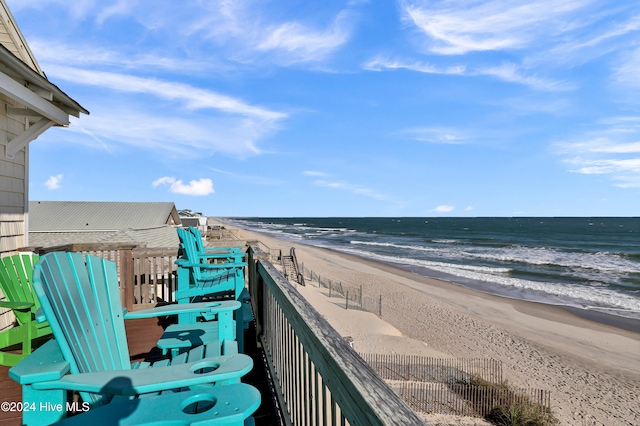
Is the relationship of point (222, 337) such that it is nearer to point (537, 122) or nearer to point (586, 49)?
point (586, 49)

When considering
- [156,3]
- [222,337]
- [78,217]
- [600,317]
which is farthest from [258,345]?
[78,217]

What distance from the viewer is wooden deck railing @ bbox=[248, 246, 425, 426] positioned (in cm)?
90

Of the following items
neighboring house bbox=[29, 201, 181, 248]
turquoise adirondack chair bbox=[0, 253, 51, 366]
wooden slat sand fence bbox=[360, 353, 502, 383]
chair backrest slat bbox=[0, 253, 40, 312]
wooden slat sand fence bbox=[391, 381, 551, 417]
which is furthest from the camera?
neighboring house bbox=[29, 201, 181, 248]

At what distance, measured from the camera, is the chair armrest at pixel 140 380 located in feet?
3.60

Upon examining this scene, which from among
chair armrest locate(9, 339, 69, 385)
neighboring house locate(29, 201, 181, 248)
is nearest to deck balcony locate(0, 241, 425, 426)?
chair armrest locate(9, 339, 69, 385)

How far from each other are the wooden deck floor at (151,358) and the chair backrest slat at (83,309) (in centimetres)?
102

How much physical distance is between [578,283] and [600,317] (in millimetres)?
7146

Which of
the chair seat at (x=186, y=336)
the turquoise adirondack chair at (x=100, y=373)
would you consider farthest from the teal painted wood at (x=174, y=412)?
the chair seat at (x=186, y=336)

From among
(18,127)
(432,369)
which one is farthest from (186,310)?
(432,369)

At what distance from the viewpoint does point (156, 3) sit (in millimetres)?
8008

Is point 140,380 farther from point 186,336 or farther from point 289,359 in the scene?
point 186,336

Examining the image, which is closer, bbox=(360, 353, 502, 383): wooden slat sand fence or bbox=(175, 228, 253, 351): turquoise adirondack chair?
bbox=(175, 228, 253, 351): turquoise adirondack chair

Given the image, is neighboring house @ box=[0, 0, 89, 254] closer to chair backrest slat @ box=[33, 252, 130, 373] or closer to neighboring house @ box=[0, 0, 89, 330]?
neighboring house @ box=[0, 0, 89, 330]

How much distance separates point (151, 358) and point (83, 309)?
168 centimetres
